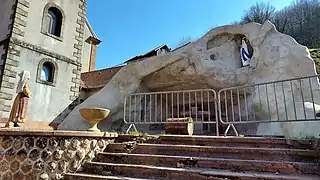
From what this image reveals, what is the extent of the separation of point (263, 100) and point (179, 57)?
3.34 meters

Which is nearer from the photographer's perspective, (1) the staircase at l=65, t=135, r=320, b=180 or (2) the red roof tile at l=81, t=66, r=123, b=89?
(1) the staircase at l=65, t=135, r=320, b=180

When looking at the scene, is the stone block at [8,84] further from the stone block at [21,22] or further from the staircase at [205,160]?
the staircase at [205,160]

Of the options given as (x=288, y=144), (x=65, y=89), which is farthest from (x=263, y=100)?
(x=65, y=89)

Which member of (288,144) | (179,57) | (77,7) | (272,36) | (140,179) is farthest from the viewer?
(77,7)

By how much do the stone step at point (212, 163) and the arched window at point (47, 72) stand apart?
931 centimetres

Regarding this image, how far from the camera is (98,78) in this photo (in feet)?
50.5

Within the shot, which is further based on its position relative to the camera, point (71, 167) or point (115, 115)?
point (115, 115)

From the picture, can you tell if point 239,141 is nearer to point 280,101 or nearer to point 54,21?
point 280,101

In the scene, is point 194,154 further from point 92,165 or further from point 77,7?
point 77,7

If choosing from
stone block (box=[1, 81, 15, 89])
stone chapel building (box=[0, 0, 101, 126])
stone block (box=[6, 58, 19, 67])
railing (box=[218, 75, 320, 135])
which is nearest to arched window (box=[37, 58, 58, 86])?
stone chapel building (box=[0, 0, 101, 126])

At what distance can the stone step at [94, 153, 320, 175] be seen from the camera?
9.34 feet

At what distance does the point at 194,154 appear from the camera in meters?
3.65

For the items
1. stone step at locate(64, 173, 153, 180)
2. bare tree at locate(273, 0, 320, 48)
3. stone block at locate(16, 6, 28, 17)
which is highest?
bare tree at locate(273, 0, 320, 48)

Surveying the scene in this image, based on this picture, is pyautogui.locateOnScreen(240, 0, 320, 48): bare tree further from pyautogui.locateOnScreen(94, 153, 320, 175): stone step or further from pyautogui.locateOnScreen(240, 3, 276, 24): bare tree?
pyautogui.locateOnScreen(94, 153, 320, 175): stone step
